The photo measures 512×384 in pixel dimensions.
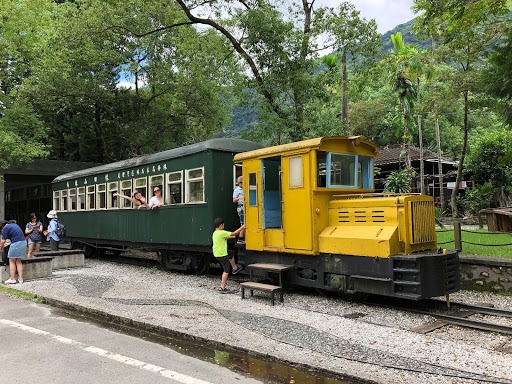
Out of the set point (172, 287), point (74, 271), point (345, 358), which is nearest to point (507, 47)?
point (345, 358)

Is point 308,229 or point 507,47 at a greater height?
point 507,47

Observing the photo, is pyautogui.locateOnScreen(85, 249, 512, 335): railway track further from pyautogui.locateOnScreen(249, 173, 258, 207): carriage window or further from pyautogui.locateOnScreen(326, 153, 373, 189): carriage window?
pyautogui.locateOnScreen(249, 173, 258, 207): carriage window

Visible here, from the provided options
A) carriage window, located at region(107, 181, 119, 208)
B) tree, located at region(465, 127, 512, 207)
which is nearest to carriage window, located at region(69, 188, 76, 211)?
carriage window, located at region(107, 181, 119, 208)

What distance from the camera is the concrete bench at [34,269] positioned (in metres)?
11.1

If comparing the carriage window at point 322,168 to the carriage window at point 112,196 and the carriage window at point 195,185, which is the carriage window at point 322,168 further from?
the carriage window at point 112,196

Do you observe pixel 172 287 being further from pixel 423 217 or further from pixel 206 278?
pixel 423 217

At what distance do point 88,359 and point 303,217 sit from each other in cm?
427

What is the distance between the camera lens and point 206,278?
10867mm

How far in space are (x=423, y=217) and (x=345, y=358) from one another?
3398 mm

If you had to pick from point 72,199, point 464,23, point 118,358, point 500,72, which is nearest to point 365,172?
point 500,72

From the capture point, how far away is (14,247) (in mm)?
10398

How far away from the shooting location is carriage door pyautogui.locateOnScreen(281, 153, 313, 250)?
7.98m

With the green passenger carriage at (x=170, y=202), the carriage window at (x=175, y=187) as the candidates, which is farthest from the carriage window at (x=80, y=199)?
the carriage window at (x=175, y=187)

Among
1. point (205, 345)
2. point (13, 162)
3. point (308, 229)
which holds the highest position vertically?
point (13, 162)
